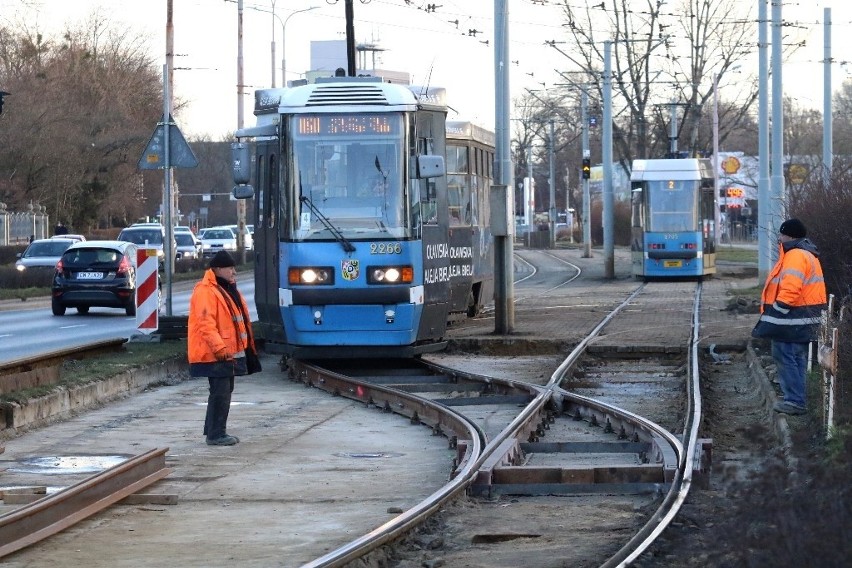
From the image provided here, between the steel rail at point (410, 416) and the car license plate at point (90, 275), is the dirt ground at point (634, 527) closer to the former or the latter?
the steel rail at point (410, 416)

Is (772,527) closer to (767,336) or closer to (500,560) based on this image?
(500,560)

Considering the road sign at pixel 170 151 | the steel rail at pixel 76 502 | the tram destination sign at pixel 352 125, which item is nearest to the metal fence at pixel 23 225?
the road sign at pixel 170 151

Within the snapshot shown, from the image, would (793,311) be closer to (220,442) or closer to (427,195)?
(220,442)

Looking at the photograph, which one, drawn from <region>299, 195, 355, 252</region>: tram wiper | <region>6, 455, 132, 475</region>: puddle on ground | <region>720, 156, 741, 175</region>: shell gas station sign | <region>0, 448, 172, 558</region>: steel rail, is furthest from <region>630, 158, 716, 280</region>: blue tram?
<region>720, 156, 741, 175</region>: shell gas station sign

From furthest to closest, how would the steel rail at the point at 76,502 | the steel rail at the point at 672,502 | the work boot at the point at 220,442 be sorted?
the work boot at the point at 220,442 < the steel rail at the point at 76,502 < the steel rail at the point at 672,502

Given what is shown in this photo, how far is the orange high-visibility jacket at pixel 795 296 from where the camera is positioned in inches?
488

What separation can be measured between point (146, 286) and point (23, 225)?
45.2 m

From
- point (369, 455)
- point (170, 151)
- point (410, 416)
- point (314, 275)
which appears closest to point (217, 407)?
point (369, 455)

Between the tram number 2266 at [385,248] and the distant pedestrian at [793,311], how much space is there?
527 centimetres

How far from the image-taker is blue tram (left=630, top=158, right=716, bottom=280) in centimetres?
4228

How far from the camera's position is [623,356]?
19828 mm

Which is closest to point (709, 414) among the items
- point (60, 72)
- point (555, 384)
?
point (555, 384)

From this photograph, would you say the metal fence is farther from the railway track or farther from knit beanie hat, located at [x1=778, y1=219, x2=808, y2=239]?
knit beanie hat, located at [x1=778, y1=219, x2=808, y2=239]

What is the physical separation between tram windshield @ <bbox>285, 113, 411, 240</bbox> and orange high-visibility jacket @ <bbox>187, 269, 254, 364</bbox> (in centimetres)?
483
